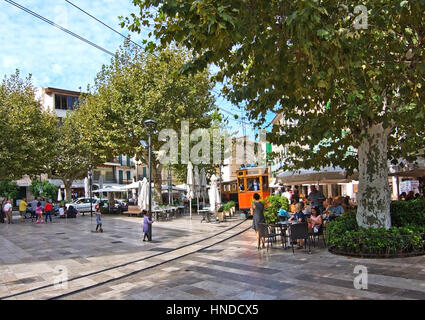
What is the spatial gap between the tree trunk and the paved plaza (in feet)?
3.69

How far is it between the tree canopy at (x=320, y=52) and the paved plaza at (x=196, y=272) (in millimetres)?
2282

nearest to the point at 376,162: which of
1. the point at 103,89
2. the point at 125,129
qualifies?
the point at 125,129

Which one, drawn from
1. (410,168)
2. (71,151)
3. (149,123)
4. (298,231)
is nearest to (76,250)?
(149,123)

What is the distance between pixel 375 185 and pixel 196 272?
480cm

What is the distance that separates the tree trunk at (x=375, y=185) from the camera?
8758 millimetres

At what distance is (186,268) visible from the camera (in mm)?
8594

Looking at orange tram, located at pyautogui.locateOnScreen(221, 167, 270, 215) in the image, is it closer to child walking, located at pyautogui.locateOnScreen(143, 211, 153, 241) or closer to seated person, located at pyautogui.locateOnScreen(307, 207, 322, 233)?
child walking, located at pyautogui.locateOnScreen(143, 211, 153, 241)

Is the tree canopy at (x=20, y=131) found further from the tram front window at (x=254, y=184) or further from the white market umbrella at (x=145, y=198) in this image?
the tram front window at (x=254, y=184)

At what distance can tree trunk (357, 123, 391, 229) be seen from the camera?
876cm

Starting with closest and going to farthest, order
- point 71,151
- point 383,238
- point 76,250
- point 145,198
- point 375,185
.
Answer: point 383,238, point 375,185, point 76,250, point 145,198, point 71,151

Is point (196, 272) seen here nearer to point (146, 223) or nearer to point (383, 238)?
point (383, 238)

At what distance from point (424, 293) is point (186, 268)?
495 cm

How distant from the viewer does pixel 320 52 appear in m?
5.65
